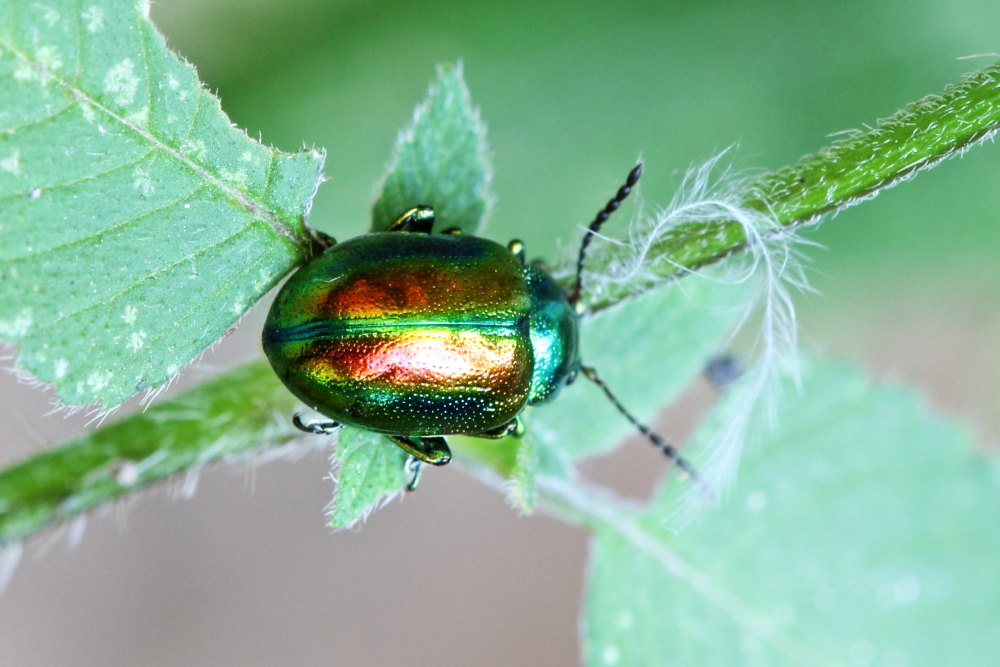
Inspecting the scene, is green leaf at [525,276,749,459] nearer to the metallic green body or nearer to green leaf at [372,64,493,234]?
the metallic green body

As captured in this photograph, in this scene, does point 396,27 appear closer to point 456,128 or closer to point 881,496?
point 456,128

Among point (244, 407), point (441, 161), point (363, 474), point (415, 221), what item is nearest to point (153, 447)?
point (244, 407)

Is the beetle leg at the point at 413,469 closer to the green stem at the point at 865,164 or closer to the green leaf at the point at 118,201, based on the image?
the green leaf at the point at 118,201

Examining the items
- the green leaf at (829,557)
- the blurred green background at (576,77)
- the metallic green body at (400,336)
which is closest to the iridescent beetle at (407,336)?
the metallic green body at (400,336)

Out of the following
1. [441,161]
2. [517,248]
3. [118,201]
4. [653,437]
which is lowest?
[653,437]

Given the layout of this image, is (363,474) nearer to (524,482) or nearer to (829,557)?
(524,482)

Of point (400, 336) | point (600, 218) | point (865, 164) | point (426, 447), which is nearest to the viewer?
point (865, 164)

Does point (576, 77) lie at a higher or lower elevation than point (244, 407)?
higher

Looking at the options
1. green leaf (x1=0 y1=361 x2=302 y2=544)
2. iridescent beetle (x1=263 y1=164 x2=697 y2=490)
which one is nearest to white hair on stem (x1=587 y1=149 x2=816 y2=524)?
iridescent beetle (x1=263 y1=164 x2=697 y2=490)
